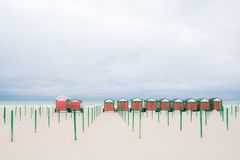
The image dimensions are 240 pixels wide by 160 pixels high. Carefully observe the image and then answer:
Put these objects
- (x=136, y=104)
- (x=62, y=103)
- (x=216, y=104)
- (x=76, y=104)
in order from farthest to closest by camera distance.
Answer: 1. (x=216, y=104)
2. (x=136, y=104)
3. (x=76, y=104)
4. (x=62, y=103)

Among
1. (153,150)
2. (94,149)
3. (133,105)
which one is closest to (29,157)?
(94,149)

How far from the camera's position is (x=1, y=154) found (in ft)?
41.6

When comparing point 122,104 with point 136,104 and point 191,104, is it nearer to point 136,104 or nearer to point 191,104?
point 136,104

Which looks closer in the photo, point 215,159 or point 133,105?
point 215,159

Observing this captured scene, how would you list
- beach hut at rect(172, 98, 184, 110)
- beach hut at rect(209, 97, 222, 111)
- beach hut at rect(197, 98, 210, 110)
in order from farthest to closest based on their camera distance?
1. beach hut at rect(209, 97, 222, 111)
2. beach hut at rect(172, 98, 184, 110)
3. beach hut at rect(197, 98, 210, 110)

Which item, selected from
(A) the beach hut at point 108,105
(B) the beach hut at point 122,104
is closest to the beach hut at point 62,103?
(A) the beach hut at point 108,105

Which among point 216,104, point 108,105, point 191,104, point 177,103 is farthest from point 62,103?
point 216,104

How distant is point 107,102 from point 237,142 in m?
45.9

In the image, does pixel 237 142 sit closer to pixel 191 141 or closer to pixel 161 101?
pixel 191 141

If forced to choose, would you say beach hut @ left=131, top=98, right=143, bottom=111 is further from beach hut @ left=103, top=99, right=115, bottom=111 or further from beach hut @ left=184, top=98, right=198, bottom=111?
beach hut @ left=184, top=98, right=198, bottom=111

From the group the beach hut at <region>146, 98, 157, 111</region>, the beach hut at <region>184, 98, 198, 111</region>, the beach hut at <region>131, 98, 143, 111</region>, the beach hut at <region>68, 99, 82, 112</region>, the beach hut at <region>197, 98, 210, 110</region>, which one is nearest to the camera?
the beach hut at <region>68, 99, 82, 112</region>

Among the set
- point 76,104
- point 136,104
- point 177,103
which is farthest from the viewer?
point 177,103

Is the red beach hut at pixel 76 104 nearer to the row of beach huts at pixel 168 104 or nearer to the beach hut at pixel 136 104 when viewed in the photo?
the row of beach huts at pixel 168 104

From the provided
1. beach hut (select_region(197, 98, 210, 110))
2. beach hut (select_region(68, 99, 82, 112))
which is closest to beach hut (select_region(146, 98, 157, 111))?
beach hut (select_region(197, 98, 210, 110))
